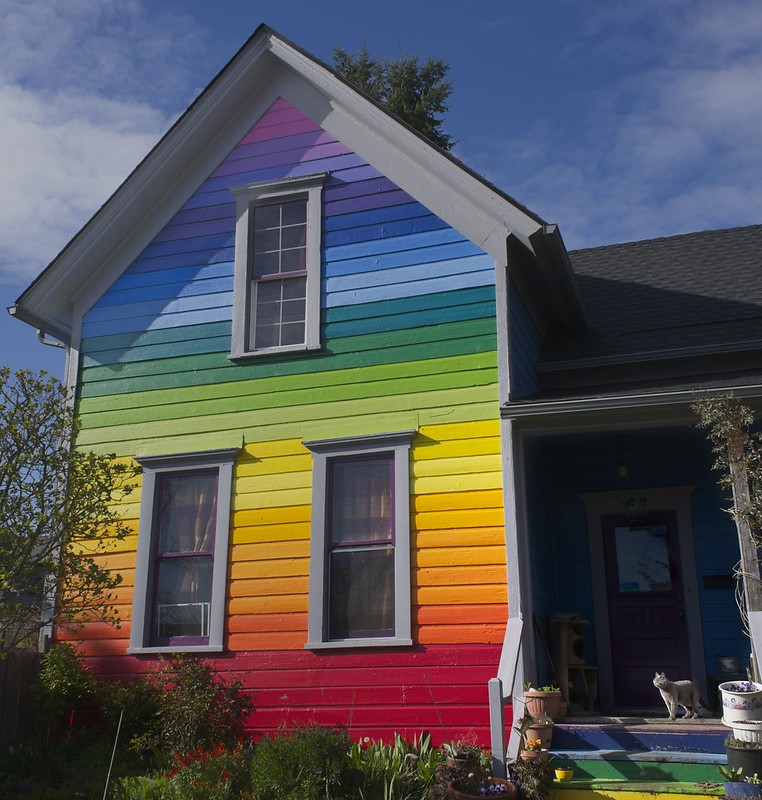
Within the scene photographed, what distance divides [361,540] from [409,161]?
3.90 metres

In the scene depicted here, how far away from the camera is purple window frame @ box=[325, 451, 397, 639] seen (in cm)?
870

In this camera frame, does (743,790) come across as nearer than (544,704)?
Yes

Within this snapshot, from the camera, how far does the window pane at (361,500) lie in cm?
891

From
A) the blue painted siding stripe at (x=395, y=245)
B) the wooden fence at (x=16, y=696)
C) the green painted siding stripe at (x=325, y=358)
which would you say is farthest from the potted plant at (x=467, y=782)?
the blue painted siding stripe at (x=395, y=245)

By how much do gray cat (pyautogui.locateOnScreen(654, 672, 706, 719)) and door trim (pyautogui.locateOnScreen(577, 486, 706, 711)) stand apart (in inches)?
62.2

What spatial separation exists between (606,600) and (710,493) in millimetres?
1562

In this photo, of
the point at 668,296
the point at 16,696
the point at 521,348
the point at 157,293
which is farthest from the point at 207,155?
the point at 16,696

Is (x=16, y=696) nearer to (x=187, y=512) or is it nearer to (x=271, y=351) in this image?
(x=187, y=512)

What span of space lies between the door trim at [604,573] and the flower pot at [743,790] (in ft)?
11.3

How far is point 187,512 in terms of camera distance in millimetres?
9719

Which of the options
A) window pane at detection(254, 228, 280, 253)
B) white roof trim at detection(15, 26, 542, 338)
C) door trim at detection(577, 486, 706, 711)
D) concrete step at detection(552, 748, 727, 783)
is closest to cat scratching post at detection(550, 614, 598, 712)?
door trim at detection(577, 486, 706, 711)

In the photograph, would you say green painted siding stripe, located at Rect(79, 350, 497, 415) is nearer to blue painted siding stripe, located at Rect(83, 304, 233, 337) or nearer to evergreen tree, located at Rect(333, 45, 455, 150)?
blue painted siding stripe, located at Rect(83, 304, 233, 337)

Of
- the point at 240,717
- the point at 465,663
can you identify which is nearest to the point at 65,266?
the point at 240,717

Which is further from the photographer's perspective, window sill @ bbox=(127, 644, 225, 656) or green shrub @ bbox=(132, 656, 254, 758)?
window sill @ bbox=(127, 644, 225, 656)
